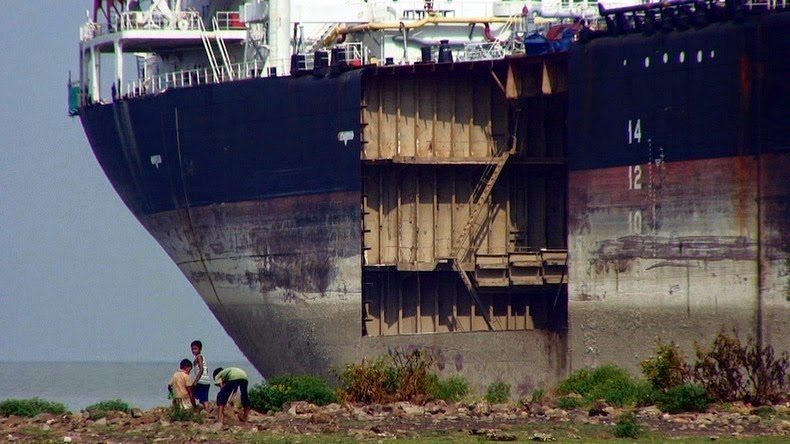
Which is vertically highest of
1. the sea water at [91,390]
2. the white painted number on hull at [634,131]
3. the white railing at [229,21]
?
the white railing at [229,21]

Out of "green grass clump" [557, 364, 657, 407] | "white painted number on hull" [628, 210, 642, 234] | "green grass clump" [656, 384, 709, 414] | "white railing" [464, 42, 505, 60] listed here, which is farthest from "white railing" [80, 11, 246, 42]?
"green grass clump" [656, 384, 709, 414]

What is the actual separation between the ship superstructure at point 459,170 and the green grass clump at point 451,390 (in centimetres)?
444

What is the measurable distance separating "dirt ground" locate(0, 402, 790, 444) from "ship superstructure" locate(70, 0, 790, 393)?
28.0 feet

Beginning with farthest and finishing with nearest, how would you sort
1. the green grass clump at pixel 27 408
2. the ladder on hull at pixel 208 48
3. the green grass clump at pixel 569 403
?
the ladder on hull at pixel 208 48 → the green grass clump at pixel 569 403 → the green grass clump at pixel 27 408

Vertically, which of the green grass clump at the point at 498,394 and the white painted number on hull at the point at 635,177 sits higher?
the white painted number on hull at the point at 635,177

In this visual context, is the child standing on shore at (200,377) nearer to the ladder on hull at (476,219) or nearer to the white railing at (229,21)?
the ladder on hull at (476,219)

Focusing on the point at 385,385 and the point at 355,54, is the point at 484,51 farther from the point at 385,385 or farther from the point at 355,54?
the point at 385,385

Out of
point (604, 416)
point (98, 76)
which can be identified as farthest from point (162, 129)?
point (604, 416)

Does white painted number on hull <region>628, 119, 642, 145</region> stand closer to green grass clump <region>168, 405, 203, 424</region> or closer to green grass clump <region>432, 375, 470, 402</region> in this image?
green grass clump <region>432, 375, 470, 402</region>

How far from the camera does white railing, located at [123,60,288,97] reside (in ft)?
189

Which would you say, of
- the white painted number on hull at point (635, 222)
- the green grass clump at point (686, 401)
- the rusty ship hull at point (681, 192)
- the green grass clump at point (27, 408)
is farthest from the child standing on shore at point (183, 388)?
the white painted number on hull at point (635, 222)

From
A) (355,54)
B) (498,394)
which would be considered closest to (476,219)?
(355,54)

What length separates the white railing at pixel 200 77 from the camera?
57.7 meters

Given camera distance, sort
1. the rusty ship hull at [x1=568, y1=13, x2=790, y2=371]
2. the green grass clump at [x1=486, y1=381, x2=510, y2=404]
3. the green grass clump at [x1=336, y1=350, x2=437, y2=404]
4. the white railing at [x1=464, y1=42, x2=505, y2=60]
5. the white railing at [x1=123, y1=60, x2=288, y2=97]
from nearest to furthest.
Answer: the green grass clump at [x1=336, y1=350, x2=437, y2=404]
the green grass clump at [x1=486, y1=381, x2=510, y2=404]
the rusty ship hull at [x1=568, y1=13, x2=790, y2=371]
the white railing at [x1=464, y1=42, x2=505, y2=60]
the white railing at [x1=123, y1=60, x2=288, y2=97]
